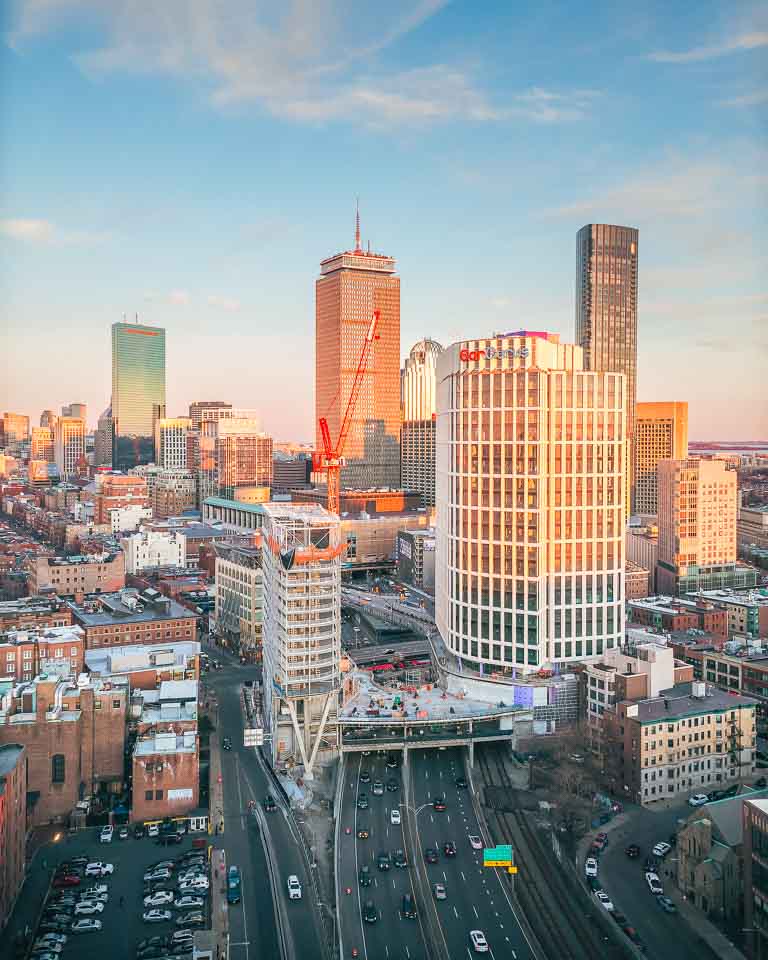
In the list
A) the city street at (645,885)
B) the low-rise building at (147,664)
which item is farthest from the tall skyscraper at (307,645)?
the city street at (645,885)

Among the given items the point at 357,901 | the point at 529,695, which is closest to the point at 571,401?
the point at 529,695

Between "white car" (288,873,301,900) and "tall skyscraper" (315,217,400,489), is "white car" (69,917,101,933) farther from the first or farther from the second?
"tall skyscraper" (315,217,400,489)

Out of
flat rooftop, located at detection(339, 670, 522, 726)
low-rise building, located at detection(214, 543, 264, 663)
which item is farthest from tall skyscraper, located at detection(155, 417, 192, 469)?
flat rooftop, located at detection(339, 670, 522, 726)

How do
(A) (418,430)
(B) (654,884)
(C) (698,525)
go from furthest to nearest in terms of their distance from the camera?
(A) (418,430), (C) (698,525), (B) (654,884)

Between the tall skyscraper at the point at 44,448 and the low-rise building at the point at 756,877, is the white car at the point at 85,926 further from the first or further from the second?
the tall skyscraper at the point at 44,448

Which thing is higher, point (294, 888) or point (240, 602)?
point (240, 602)

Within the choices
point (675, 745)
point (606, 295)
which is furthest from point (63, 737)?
point (606, 295)

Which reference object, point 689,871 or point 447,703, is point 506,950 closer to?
point 689,871

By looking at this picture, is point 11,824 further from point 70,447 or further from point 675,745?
point 70,447
